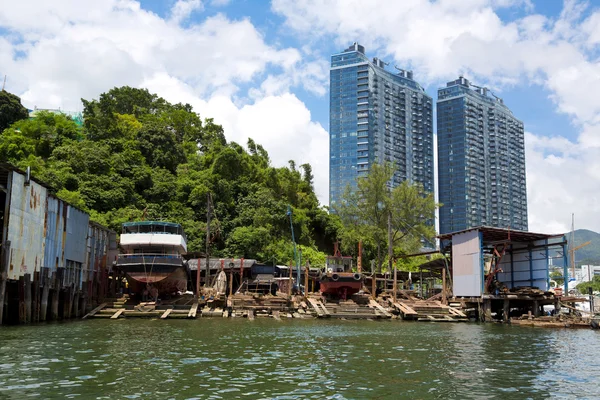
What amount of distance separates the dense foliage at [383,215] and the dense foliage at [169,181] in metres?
5.10

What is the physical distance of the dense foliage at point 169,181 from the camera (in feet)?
177

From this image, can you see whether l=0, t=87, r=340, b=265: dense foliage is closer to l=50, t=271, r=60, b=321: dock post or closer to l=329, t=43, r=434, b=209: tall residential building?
l=50, t=271, r=60, b=321: dock post

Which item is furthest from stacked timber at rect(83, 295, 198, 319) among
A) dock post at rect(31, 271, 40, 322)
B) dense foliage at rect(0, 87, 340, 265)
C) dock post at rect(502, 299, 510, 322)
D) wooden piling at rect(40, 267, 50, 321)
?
dock post at rect(502, 299, 510, 322)

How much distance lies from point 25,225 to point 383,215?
4534 cm

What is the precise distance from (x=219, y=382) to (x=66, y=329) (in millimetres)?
14587

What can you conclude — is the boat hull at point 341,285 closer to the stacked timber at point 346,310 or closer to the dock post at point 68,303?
the stacked timber at point 346,310

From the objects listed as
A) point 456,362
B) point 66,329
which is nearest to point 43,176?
point 66,329

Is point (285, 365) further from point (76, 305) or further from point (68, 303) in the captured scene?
point (76, 305)

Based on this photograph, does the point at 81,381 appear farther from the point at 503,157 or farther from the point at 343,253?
the point at 503,157

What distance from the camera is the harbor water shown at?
37.8 ft

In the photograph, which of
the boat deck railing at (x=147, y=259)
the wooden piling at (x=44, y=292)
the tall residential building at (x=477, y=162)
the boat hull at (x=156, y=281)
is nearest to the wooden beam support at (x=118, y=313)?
the boat hull at (x=156, y=281)

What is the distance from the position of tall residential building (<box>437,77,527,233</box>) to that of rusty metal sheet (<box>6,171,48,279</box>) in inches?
4745

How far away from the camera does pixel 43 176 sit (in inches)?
2021

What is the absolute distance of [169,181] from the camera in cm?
6119
